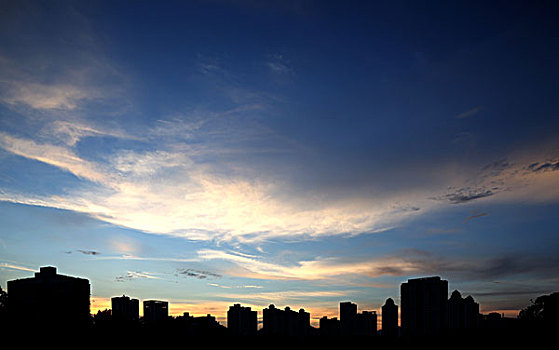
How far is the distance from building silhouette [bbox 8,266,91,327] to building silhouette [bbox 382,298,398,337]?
411 ft

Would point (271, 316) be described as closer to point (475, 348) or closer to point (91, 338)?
point (91, 338)

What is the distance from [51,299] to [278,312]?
4010 inches

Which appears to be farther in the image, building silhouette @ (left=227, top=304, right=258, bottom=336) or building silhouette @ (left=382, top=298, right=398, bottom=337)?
building silhouette @ (left=382, top=298, right=398, bottom=337)

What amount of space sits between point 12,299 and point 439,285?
9369cm

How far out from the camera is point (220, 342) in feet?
105

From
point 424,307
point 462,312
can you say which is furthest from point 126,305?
point 462,312

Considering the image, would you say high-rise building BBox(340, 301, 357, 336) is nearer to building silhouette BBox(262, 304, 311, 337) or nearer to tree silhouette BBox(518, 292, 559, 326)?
building silhouette BBox(262, 304, 311, 337)

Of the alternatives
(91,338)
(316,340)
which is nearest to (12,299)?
(91,338)

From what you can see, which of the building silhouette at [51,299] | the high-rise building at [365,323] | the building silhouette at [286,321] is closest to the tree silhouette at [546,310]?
the building silhouette at [51,299]

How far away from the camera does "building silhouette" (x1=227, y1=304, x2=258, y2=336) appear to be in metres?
156

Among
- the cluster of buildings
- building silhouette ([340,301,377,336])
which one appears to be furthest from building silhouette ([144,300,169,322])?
building silhouette ([340,301,377,336])

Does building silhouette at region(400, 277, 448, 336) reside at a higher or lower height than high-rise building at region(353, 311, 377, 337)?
higher

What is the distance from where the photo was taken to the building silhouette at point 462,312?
114 metres

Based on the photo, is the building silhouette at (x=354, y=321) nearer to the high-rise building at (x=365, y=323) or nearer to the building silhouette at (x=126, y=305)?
the high-rise building at (x=365, y=323)
